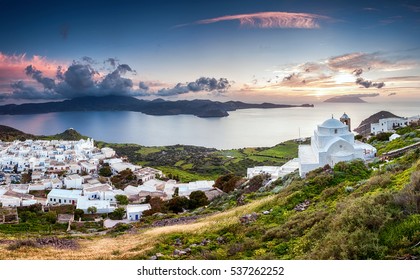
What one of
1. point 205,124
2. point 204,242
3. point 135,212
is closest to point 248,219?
point 204,242

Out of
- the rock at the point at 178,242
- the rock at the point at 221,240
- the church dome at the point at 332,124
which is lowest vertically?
the rock at the point at 178,242

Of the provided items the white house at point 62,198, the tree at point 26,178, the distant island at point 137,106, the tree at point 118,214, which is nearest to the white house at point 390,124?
the distant island at point 137,106

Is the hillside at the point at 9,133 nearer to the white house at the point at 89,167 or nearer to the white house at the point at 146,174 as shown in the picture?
the white house at the point at 89,167

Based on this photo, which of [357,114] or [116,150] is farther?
Result: [116,150]

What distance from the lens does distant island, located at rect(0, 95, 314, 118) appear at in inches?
340

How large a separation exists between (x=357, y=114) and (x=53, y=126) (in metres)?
7.75

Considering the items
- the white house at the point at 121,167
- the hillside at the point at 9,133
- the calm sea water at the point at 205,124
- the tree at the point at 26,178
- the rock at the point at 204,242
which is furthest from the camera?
the white house at the point at 121,167

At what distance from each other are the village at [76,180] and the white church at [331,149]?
5.77 metres

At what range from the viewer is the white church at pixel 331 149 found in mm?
10281

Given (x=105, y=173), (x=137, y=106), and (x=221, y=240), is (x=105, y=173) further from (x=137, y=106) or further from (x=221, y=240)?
(x=221, y=240)

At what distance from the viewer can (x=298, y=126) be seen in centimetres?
1024

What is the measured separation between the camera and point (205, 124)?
34.7ft
